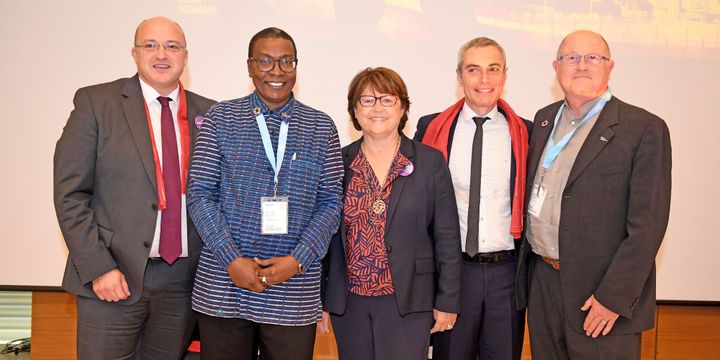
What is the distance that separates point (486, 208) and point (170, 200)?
1.38 metres

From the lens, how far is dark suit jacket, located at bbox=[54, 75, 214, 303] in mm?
2502

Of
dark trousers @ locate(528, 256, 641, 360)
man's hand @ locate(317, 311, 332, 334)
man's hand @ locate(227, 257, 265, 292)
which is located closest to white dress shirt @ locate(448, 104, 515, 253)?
dark trousers @ locate(528, 256, 641, 360)

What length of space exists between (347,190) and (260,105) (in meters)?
0.49

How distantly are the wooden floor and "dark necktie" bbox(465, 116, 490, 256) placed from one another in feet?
6.11

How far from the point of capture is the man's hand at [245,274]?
2.21 meters

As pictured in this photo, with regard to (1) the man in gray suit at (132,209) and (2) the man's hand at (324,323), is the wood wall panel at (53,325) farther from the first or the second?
(2) the man's hand at (324,323)

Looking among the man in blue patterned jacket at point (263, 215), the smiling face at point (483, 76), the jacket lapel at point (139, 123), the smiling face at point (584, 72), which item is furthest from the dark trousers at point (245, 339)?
the smiling face at point (584, 72)

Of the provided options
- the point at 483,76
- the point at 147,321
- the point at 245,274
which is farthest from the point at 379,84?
the point at 147,321

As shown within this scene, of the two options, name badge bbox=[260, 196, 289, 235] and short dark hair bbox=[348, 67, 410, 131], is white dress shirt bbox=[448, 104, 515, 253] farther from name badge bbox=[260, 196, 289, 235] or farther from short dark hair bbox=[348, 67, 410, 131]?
name badge bbox=[260, 196, 289, 235]

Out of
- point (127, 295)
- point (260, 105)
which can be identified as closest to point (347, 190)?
point (260, 105)

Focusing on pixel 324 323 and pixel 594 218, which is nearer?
pixel 594 218

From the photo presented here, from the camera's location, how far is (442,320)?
259 cm

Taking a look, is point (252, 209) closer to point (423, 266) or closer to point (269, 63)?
point (269, 63)

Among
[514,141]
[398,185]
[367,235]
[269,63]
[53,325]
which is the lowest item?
[53,325]
